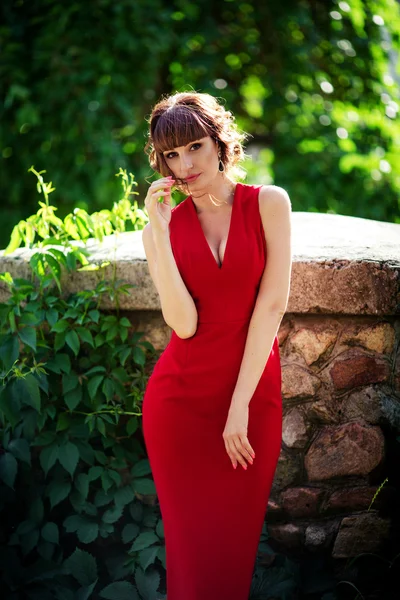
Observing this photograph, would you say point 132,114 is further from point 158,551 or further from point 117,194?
point 158,551

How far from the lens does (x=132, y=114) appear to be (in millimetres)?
5172

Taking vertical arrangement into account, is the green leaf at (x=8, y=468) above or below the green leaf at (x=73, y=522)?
above

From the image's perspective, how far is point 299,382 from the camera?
2320 mm

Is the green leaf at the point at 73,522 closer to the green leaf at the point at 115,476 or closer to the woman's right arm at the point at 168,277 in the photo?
the green leaf at the point at 115,476

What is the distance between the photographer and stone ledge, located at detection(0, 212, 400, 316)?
218cm

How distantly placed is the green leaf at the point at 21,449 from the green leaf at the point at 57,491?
0.15 meters

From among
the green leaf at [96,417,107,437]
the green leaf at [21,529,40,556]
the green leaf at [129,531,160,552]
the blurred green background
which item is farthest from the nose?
the blurred green background

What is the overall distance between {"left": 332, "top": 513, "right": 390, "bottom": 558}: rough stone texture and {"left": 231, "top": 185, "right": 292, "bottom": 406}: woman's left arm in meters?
0.85

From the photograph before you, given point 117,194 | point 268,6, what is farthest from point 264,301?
point 268,6

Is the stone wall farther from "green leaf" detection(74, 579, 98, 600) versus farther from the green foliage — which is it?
"green leaf" detection(74, 579, 98, 600)

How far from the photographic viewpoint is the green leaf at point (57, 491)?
7.93ft

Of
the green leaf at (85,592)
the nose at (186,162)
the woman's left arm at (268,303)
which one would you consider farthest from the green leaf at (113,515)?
the nose at (186,162)

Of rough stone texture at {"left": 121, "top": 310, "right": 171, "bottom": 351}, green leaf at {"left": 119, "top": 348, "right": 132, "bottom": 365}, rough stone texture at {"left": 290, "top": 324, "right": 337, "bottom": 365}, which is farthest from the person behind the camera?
rough stone texture at {"left": 121, "top": 310, "right": 171, "bottom": 351}

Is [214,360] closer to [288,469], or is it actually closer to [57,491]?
[288,469]
